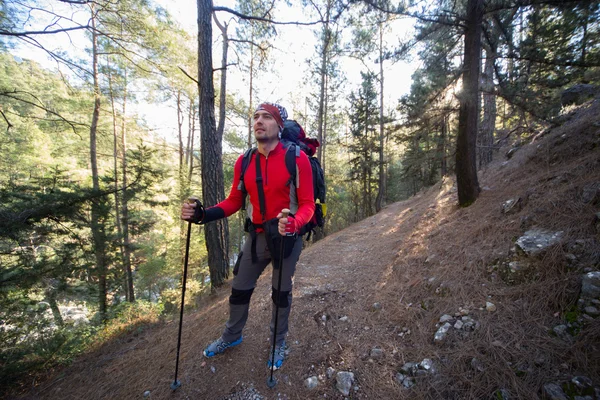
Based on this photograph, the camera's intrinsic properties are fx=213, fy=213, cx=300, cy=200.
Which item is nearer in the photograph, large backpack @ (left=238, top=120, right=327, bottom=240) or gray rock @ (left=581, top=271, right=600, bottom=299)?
gray rock @ (left=581, top=271, right=600, bottom=299)

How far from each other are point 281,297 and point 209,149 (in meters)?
3.94

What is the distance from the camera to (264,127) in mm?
2064

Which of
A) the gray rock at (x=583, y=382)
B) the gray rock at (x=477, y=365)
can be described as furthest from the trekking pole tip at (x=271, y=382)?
the gray rock at (x=583, y=382)

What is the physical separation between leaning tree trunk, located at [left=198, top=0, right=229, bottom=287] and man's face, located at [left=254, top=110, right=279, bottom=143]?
3.25m

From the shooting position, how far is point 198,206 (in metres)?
2.12

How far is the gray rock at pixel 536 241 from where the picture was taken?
→ 2.24 metres

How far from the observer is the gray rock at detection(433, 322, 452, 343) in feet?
6.71

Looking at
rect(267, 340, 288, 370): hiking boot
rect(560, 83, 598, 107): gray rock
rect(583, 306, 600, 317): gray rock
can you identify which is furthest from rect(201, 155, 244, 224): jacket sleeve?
rect(560, 83, 598, 107): gray rock

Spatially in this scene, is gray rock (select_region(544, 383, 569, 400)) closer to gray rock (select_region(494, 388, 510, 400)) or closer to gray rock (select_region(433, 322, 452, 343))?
gray rock (select_region(494, 388, 510, 400))

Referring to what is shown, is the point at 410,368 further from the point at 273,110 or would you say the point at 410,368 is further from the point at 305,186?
the point at 273,110

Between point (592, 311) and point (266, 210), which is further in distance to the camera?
point (266, 210)

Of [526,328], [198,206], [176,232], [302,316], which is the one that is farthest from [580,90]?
[176,232]

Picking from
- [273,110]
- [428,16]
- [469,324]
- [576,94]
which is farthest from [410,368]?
[576,94]

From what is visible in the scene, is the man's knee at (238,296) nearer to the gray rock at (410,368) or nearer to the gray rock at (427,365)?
the gray rock at (410,368)
